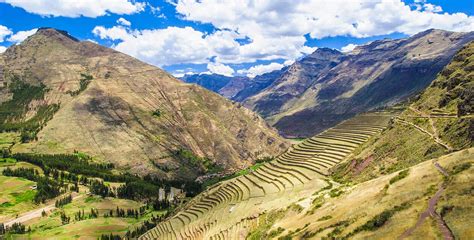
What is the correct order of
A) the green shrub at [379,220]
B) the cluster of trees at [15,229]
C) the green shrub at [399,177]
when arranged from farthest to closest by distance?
the cluster of trees at [15,229] → the green shrub at [399,177] → the green shrub at [379,220]

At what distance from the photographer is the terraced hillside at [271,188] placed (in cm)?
7594

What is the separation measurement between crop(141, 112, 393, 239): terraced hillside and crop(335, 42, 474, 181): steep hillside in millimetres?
9602

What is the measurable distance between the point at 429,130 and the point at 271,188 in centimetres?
3854

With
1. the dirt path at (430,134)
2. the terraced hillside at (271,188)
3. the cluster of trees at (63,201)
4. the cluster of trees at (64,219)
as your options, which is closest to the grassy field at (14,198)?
the cluster of trees at (63,201)

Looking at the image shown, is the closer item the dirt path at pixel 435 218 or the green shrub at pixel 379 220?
the dirt path at pixel 435 218

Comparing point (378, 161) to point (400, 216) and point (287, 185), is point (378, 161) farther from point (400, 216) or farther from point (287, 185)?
point (400, 216)

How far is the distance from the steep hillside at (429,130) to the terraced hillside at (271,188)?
31.5 feet

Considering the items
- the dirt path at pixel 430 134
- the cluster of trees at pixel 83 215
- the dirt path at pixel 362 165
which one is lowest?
the cluster of trees at pixel 83 215

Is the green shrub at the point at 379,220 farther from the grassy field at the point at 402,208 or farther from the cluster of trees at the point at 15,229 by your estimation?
the cluster of trees at the point at 15,229

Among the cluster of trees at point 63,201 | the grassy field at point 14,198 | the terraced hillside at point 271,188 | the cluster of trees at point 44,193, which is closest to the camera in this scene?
the terraced hillside at point 271,188

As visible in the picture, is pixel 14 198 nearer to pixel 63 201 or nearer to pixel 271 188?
pixel 63 201

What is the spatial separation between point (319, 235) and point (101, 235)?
121 m

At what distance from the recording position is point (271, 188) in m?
92.8

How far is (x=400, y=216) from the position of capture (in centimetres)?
3391
